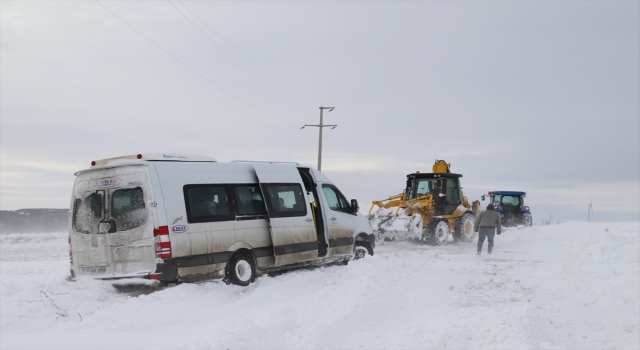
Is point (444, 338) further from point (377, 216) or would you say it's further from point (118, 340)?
point (377, 216)

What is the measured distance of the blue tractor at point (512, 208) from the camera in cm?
3200

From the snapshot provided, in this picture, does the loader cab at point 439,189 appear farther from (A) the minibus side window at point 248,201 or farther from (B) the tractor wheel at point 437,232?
(A) the minibus side window at point 248,201

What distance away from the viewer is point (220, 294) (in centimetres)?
901

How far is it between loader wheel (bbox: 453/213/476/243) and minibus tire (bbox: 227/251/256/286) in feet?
43.4

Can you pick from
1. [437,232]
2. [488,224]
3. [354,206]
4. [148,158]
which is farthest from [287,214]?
[437,232]

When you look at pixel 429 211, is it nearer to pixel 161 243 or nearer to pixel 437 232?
pixel 437 232

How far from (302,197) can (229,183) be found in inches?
77.9

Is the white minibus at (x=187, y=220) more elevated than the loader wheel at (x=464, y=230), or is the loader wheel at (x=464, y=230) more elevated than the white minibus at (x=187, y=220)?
the white minibus at (x=187, y=220)

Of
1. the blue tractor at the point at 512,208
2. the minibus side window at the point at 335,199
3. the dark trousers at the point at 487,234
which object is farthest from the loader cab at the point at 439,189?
the blue tractor at the point at 512,208

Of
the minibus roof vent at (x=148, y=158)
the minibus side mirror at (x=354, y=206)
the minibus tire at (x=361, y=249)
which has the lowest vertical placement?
the minibus tire at (x=361, y=249)

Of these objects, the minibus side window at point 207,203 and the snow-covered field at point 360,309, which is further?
the minibus side window at point 207,203

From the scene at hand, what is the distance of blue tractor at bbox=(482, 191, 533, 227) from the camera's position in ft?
105

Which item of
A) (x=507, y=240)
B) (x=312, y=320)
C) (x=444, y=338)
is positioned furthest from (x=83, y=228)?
(x=507, y=240)

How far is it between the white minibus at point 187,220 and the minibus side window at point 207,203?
2cm
